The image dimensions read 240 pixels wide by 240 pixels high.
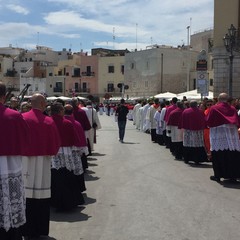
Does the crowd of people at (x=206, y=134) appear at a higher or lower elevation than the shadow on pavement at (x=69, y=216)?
Answer: higher

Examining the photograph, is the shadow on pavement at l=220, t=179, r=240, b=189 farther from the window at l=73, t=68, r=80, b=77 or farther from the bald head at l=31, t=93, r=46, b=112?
the window at l=73, t=68, r=80, b=77

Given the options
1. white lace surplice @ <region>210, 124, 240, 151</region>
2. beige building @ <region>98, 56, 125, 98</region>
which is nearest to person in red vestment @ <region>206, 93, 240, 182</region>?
white lace surplice @ <region>210, 124, 240, 151</region>

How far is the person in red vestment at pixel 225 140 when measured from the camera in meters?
10.8

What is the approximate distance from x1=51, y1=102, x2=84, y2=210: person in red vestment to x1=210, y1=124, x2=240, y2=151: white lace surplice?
12.8 feet

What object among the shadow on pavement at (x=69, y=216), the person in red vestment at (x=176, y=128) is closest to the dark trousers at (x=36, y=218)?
the shadow on pavement at (x=69, y=216)

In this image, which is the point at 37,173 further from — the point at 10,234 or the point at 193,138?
the point at 193,138

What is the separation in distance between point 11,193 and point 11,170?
238 millimetres

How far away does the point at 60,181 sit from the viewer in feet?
26.5

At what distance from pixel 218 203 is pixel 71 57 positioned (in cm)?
8766

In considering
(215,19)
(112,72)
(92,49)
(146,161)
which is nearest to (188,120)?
(146,161)

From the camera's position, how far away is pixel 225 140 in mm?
10922

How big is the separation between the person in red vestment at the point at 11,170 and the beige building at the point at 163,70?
62430mm

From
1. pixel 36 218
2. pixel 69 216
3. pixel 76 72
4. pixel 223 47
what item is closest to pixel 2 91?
→ pixel 36 218

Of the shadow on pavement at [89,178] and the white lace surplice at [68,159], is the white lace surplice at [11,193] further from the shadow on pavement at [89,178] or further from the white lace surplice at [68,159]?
the shadow on pavement at [89,178]
